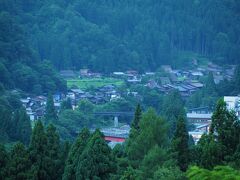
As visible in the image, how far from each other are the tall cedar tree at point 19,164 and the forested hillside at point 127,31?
25.5 meters

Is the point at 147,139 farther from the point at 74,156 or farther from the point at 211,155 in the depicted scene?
the point at 211,155

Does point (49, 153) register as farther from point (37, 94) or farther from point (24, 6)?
point (24, 6)

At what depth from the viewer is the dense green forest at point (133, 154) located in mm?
9930

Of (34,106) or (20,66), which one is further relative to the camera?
(20,66)

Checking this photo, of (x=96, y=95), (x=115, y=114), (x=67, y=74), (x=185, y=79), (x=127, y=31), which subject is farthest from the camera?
(x=127, y=31)

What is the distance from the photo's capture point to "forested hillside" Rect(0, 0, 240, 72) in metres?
42.9

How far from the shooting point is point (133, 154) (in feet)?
36.3

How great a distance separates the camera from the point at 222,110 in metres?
10.3

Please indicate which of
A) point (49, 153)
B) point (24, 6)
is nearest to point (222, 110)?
point (49, 153)

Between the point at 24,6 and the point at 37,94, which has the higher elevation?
the point at 24,6

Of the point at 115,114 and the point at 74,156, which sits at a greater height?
the point at 74,156

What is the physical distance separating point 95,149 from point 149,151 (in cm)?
91

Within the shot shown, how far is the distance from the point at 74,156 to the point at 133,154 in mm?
1036

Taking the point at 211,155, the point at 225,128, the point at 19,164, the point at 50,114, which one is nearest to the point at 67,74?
the point at 50,114
